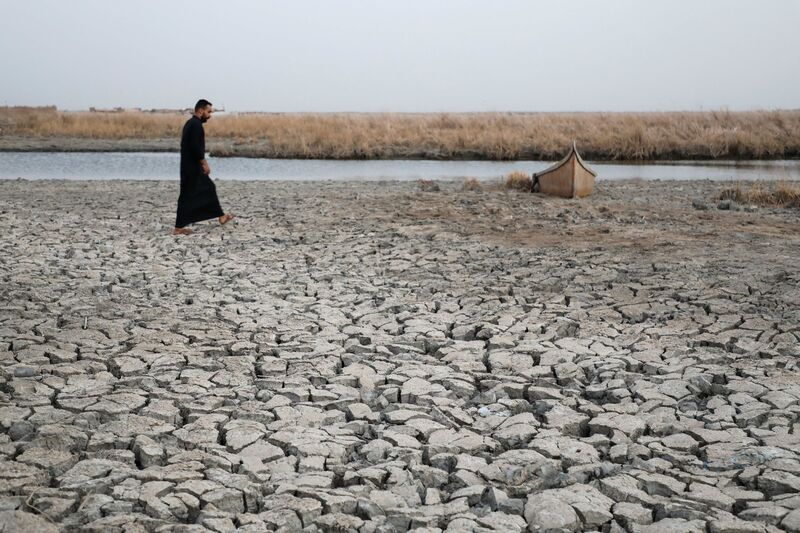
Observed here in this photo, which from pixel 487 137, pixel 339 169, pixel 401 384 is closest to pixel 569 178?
pixel 401 384

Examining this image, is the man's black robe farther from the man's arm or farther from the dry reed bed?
the dry reed bed

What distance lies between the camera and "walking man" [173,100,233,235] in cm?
1010

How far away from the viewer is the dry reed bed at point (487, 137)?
98.8 feet

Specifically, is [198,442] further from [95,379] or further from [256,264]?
[256,264]

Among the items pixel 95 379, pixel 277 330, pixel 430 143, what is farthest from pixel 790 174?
pixel 95 379

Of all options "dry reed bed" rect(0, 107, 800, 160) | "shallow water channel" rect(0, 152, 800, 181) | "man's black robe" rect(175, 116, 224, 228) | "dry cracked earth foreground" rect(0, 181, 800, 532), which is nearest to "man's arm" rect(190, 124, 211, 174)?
"man's black robe" rect(175, 116, 224, 228)

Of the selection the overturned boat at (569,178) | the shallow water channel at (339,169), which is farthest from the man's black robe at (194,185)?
the shallow water channel at (339,169)

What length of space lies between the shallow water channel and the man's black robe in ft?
36.0

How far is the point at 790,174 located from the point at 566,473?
847 inches

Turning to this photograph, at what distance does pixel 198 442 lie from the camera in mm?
4094

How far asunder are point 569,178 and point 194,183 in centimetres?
709

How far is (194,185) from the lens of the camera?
10422 millimetres

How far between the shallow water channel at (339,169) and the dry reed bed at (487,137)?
1.77m

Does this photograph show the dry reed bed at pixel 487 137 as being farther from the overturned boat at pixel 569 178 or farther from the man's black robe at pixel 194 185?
the man's black robe at pixel 194 185
